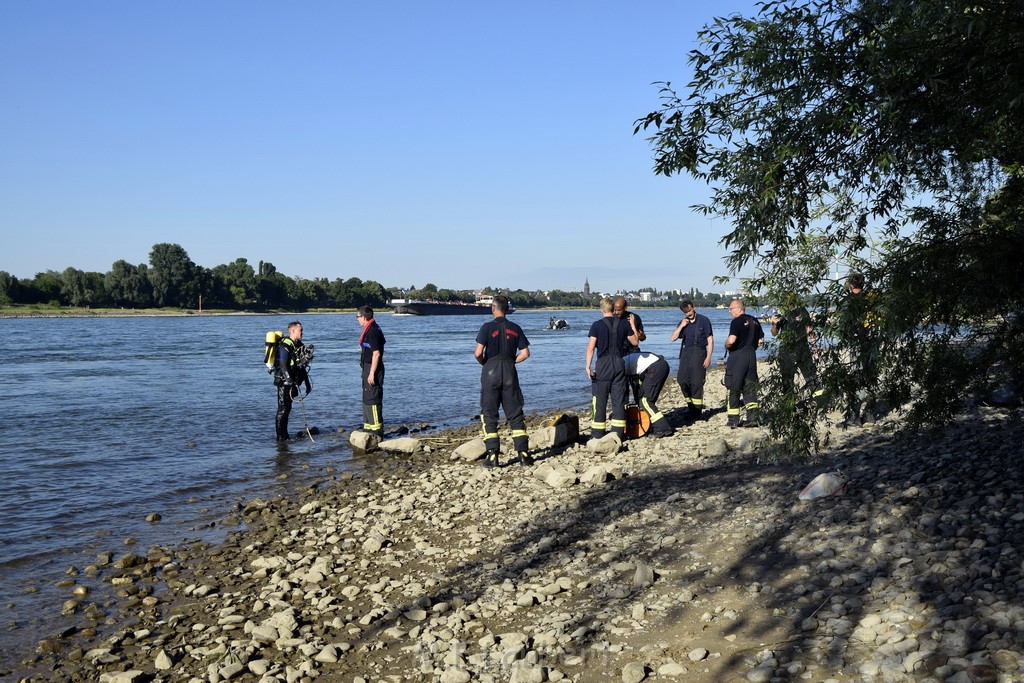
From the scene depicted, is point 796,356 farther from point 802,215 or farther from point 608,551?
point 608,551

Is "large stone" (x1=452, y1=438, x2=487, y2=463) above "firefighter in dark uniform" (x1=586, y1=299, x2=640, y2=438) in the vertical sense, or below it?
below

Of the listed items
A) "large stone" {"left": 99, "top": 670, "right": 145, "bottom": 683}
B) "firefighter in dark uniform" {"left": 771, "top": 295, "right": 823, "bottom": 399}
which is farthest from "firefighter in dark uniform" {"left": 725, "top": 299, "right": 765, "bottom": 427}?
"large stone" {"left": 99, "top": 670, "right": 145, "bottom": 683}

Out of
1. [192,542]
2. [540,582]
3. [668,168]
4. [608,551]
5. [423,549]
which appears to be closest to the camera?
[668,168]

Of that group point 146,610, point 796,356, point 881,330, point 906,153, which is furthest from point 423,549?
point 906,153

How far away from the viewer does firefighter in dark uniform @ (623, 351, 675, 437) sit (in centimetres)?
1262

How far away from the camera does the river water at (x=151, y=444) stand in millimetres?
8984

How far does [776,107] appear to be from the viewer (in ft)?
17.0

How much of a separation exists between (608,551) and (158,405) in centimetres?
1900

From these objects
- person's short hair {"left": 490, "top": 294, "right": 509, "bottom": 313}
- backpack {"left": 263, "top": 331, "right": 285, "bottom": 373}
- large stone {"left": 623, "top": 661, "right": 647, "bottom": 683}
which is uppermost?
person's short hair {"left": 490, "top": 294, "right": 509, "bottom": 313}

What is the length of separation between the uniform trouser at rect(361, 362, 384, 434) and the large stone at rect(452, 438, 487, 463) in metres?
2.06

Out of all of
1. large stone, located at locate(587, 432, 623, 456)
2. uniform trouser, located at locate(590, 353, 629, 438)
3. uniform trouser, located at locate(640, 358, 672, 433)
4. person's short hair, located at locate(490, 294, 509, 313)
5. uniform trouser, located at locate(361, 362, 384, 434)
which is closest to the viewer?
person's short hair, located at locate(490, 294, 509, 313)

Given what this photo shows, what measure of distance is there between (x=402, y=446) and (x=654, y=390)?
4.35 m

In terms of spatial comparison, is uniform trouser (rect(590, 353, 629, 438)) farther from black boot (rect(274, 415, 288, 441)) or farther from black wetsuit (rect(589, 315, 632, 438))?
black boot (rect(274, 415, 288, 441))

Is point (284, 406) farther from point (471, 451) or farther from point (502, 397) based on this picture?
point (502, 397)
